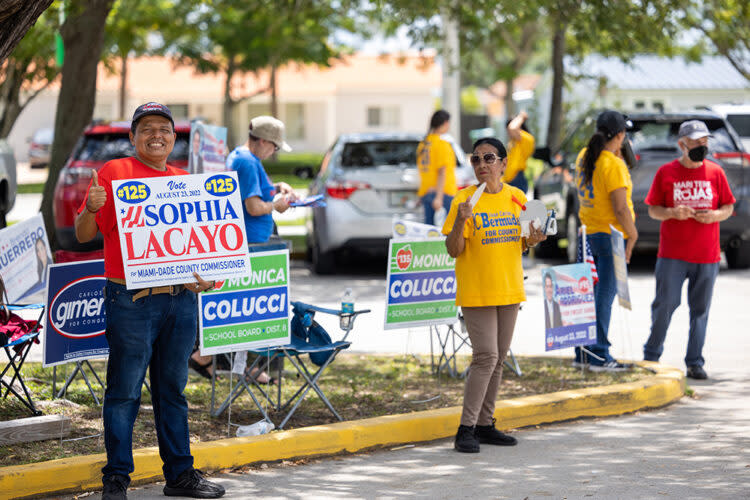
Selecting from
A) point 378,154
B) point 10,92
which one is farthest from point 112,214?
point 10,92

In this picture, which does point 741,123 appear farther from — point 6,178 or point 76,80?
point 6,178

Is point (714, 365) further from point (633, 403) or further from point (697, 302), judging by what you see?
point (633, 403)

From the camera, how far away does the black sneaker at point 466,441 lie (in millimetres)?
6805

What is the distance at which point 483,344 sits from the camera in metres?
6.74

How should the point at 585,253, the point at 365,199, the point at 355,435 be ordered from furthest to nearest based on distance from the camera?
the point at 365,199, the point at 585,253, the point at 355,435

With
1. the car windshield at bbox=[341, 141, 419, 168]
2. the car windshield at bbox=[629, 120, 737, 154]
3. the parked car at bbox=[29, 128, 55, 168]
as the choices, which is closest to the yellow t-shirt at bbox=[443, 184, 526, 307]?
the car windshield at bbox=[341, 141, 419, 168]

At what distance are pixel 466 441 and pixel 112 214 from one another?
8.29 feet

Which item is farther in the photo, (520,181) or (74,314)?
(520,181)

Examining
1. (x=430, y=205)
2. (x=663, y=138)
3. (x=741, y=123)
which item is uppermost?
(x=741, y=123)

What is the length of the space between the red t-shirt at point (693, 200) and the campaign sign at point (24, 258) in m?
4.53

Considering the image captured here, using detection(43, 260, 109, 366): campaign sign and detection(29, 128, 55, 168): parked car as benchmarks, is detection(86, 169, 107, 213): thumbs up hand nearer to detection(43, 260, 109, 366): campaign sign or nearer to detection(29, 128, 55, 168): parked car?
detection(43, 260, 109, 366): campaign sign

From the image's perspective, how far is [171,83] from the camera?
61188 mm

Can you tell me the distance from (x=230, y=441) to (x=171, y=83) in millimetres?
56359

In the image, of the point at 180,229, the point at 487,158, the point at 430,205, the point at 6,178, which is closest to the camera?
the point at 180,229
